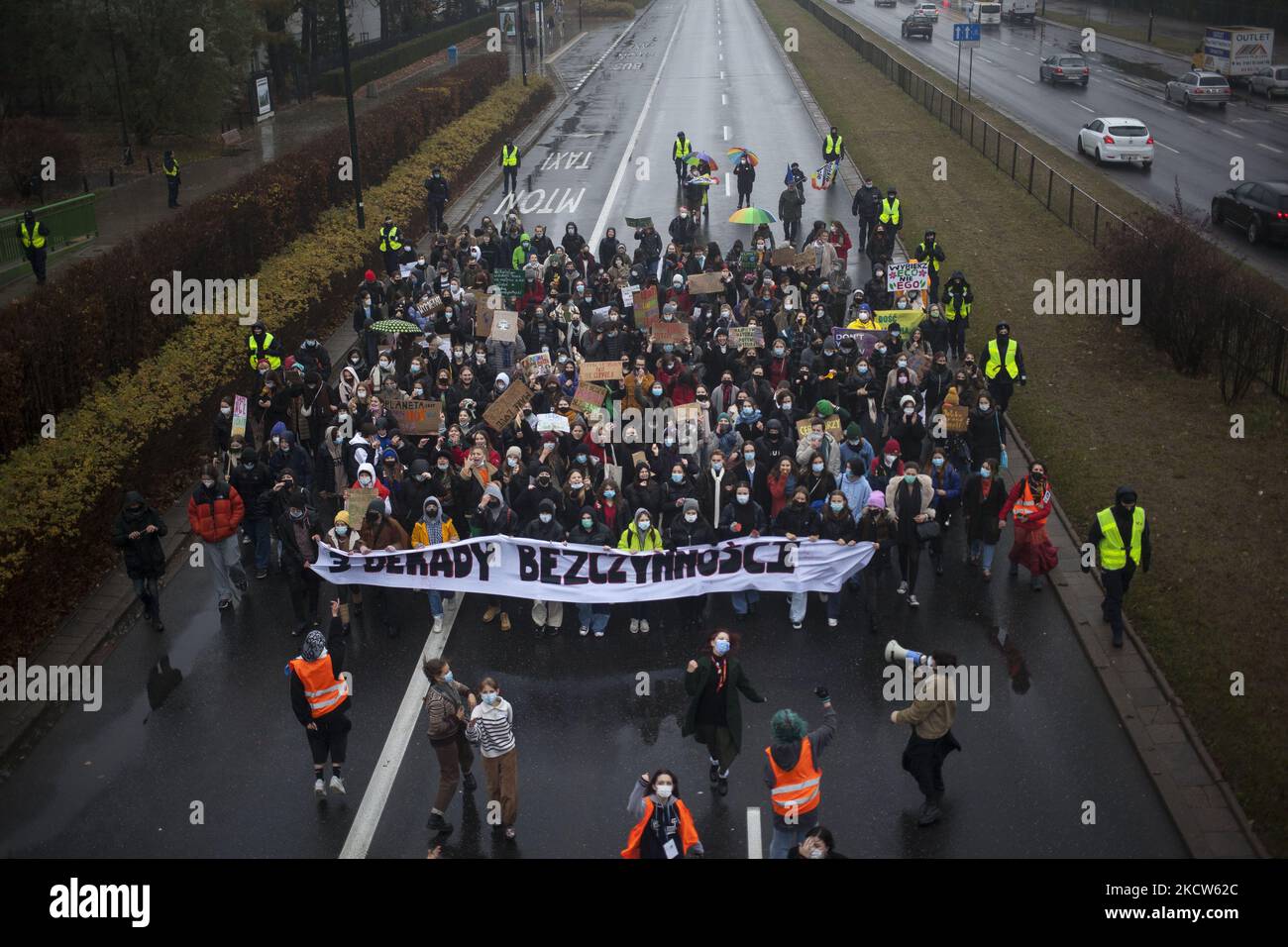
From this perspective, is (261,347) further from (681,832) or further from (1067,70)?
(1067,70)

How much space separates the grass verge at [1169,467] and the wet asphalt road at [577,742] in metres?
1.03

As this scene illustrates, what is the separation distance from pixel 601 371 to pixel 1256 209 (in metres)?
18.2

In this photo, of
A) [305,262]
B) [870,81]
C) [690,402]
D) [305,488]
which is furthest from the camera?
[870,81]

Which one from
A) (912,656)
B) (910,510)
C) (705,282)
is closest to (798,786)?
(912,656)

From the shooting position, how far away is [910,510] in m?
14.0

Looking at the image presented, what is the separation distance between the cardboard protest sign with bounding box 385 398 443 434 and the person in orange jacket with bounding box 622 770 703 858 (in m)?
8.64

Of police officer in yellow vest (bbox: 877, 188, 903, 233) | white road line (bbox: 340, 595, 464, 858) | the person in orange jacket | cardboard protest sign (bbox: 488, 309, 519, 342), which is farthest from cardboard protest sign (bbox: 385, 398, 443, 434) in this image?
police officer in yellow vest (bbox: 877, 188, 903, 233)

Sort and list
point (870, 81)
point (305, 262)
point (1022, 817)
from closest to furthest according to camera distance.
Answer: point (1022, 817), point (305, 262), point (870, 81)

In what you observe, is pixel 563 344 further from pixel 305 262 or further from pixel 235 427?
pixel 305 262

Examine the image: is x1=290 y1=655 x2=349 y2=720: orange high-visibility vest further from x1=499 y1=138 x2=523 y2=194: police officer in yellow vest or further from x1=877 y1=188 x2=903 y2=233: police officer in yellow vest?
x1=499 y1=138 x2=523 y2=194: police officer in yellow vest

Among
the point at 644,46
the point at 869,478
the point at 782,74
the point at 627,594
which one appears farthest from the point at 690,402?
the point at 644,46

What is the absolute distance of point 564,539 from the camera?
1391cm

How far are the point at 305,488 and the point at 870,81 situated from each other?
4400 cm

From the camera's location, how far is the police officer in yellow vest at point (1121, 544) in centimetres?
1281
